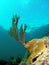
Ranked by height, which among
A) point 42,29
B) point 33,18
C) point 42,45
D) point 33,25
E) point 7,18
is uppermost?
A: point 7,18

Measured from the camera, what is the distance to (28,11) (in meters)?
35.0

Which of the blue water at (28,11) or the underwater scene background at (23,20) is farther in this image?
the blue water at (28,11)

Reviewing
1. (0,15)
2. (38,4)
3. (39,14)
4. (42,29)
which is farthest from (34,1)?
(0,15)

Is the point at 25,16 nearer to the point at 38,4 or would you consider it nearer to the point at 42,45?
the point at 38,4

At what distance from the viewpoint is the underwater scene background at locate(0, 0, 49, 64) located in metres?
30.9

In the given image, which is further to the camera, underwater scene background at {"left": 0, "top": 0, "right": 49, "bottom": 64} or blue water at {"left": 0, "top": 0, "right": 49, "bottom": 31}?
blue water at {"left": 0, "top": 0, "right": 49, "bottom": 31}

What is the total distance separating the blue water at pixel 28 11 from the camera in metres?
32.6

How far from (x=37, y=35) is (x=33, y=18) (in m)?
4.35

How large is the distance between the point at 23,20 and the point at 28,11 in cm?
282

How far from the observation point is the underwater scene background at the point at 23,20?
30906 mm

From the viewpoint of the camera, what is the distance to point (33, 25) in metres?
32.8

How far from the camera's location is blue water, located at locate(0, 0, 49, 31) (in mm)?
32606

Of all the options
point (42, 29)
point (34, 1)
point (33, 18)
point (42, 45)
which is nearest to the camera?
point (42, 45)

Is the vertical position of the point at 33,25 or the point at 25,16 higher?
the point at 25,16
